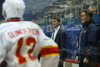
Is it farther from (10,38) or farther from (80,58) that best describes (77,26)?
(10,38)

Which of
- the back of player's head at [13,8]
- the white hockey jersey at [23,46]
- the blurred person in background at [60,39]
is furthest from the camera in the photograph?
the blurred person in background at [60,39]

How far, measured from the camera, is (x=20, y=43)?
2.22 m

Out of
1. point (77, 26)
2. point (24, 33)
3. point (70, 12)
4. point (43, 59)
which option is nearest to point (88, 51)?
point (77, 26)

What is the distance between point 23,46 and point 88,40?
1758mm

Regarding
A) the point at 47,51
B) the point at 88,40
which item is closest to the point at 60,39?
the point at 88,40

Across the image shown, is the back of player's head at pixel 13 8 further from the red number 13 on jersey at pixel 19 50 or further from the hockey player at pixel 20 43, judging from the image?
the red number 13 on jersey at pixel 19 50

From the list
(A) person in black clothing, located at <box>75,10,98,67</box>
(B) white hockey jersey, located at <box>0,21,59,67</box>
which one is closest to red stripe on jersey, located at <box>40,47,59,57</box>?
(B) white hockey jersey, located at <box>0,21,59,67</box>

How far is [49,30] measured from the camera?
5461 millimetres

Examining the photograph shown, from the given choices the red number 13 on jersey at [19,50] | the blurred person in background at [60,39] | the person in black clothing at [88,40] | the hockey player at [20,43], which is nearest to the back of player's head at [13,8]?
the hockey player at [20,43]

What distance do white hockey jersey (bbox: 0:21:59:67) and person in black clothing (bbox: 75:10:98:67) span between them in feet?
4.75

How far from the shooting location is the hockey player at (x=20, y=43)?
2.20m

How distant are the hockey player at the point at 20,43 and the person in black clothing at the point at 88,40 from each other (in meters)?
1.43

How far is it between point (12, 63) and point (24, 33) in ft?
1.01

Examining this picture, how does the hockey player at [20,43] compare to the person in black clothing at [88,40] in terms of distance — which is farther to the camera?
the person in black clothing at [88,40]
